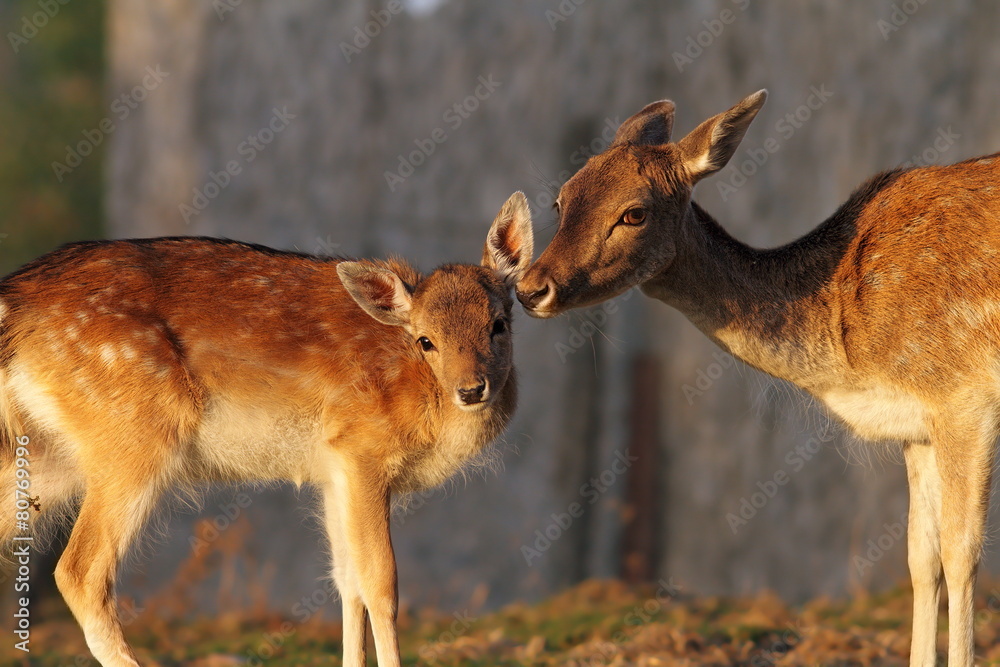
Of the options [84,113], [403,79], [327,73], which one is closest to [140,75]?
→ [327,73]

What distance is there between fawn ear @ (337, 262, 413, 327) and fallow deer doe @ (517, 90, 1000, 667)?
2.62 ft

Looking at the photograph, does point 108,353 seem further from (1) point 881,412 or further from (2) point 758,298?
(1) point 881,412

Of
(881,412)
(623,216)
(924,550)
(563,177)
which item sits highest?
(563,177)

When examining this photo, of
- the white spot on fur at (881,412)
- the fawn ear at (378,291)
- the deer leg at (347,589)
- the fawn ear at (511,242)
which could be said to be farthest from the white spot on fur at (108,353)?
the white spot on fur at (881,412)

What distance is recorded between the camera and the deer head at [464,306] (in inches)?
237

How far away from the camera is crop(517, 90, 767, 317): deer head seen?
Result: 6125 mm

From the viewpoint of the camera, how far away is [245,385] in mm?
6363

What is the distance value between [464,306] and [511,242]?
0.65 m

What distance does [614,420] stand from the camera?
1328cm

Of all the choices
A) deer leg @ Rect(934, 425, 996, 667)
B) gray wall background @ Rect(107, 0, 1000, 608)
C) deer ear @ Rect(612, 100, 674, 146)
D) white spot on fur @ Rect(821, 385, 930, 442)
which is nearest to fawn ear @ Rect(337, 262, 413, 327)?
deer ear @ Rect(612, 100, 674, 146)

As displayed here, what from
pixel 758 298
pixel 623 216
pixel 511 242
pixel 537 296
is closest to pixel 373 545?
pixel 537 296

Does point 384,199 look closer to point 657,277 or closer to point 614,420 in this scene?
point 614,420

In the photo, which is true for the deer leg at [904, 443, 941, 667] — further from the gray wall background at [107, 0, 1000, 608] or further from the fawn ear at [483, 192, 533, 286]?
the gray wall background at [107, 0, 1000, 608]

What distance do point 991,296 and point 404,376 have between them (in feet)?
11.0
